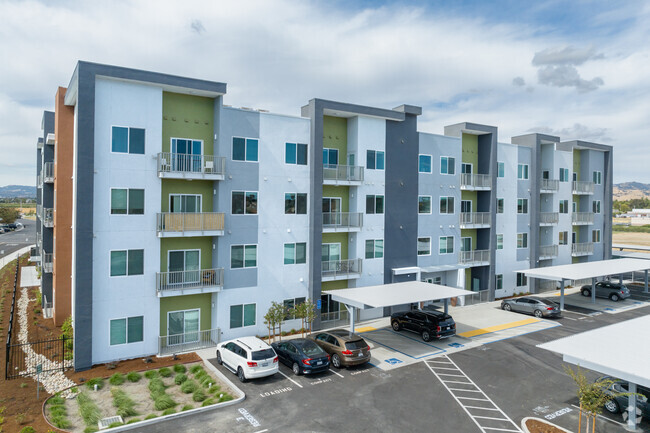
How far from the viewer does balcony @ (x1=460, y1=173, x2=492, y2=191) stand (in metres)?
34.3

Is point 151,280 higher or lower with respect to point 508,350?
higher

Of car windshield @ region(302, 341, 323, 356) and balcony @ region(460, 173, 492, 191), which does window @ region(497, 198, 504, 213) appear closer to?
balcony @ region(460, 173, 492, 191)

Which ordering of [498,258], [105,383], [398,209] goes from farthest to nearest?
[498,258], [398,209], [105,383]

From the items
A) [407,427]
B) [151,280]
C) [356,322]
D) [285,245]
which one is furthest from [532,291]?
[151,280]

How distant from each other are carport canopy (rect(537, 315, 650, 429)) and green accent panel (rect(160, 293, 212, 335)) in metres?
16.8

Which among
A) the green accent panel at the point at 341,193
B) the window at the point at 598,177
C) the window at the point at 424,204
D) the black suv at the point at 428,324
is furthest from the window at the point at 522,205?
the green accent panel at the point at 341,193

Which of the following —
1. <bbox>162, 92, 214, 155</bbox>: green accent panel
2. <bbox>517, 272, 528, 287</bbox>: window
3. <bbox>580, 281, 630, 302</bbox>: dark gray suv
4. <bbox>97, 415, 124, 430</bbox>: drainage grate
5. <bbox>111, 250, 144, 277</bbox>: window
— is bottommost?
<bbox>97, 415, 124, 430</bbox>: drainage grate

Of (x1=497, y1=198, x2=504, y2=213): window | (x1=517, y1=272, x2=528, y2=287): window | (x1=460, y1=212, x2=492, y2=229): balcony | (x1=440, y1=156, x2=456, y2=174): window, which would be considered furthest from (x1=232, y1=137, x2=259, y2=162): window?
(x1=517, y1=272, x2=528, y2=287): window

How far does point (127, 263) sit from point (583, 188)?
139 ft

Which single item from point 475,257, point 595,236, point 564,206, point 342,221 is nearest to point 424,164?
point 342,221

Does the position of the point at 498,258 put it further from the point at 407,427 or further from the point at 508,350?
the point at 407,427

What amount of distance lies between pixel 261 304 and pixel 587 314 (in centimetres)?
2436

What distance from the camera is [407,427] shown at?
586 inches

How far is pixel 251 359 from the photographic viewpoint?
60.4ft
